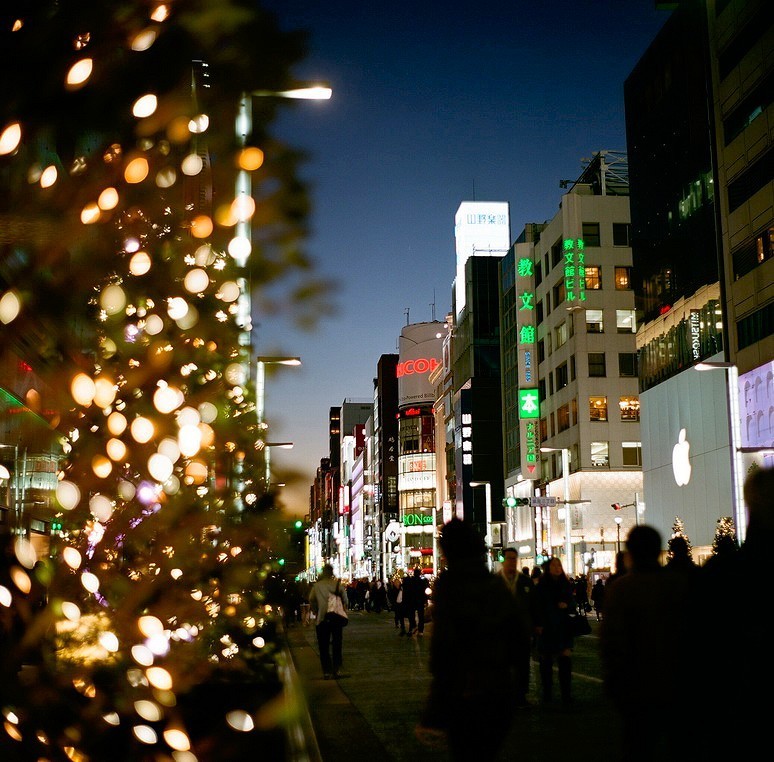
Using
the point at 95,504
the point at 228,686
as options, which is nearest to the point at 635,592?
the point at 228,686

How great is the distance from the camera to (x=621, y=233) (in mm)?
67625

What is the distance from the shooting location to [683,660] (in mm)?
→ 3289

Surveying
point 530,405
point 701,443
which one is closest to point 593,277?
point 530,405

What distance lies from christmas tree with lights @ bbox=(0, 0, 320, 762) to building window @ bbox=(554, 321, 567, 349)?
63.3 metres

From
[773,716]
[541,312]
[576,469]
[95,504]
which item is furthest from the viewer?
[541,312]

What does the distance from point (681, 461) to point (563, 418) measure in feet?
71.7

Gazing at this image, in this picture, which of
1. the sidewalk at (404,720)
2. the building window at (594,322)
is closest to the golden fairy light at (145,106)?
the sidewalk at (404,720)

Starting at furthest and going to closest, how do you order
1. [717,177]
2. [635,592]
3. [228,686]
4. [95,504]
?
1. [717,177]
2. [635,592]
3. [228,686]
4. [95,504]

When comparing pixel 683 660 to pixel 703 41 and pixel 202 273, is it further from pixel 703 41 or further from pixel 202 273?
pixel 703 41

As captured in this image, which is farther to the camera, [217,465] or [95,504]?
[217,465]

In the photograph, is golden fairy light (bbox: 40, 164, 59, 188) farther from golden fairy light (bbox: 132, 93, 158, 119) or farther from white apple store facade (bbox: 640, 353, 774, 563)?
white apple store facade (bbox: 640, 353, 774, 563)

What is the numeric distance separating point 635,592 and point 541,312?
67875 mm

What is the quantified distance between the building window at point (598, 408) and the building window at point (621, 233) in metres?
10.2

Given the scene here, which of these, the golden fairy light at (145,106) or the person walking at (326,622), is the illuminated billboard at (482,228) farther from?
the golden fairy light at (145,106)
